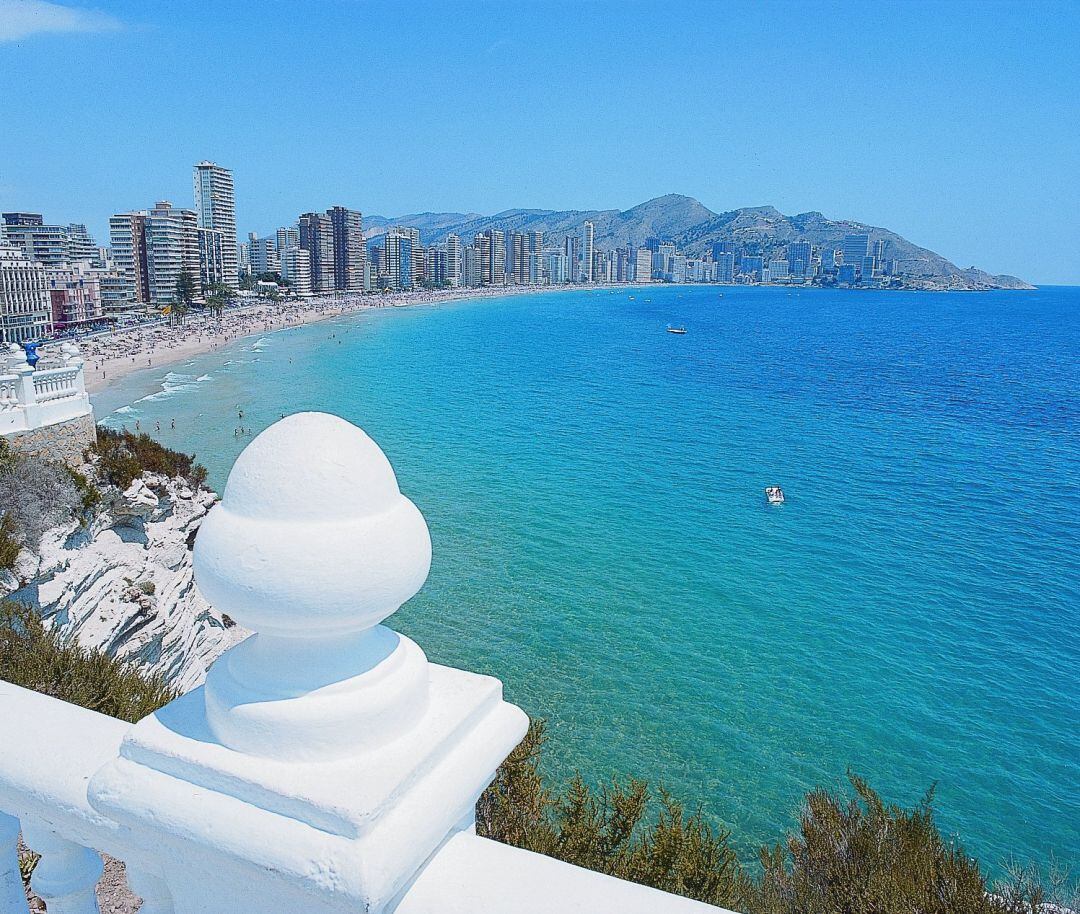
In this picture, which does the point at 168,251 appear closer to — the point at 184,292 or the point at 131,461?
the point at 184,292

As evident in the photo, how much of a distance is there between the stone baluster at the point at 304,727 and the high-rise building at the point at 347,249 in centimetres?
16366

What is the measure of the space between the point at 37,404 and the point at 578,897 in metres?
14.0

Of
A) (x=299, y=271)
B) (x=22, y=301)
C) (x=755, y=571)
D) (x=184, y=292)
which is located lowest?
(x=755, y=571)

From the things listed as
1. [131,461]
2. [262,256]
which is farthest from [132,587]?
[262,256]

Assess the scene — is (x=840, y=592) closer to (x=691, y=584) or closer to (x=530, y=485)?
(x=691, y=584)

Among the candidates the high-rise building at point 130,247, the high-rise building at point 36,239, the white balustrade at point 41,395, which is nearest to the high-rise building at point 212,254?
the high-rise building at point 130,247

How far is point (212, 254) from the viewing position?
129 meters

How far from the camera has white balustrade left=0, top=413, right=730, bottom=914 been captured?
1253 mm

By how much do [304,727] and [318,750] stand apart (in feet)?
0.15

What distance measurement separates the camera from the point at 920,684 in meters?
15.8

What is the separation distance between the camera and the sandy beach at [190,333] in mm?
54812

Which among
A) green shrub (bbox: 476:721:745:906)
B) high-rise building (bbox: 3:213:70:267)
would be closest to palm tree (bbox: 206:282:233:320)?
high-rise building (bbox: 3:213:70:267)

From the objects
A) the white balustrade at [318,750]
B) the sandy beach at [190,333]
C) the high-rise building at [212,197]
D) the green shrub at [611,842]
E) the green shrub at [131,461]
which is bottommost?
the sandy beach at [190,333]

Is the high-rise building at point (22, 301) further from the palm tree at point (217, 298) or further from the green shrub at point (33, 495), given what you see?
the green shrub at point (33, 495)
